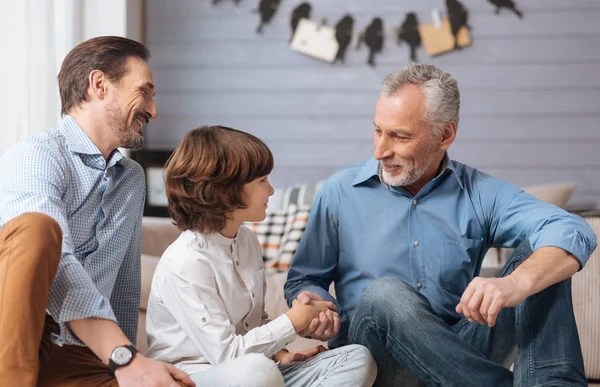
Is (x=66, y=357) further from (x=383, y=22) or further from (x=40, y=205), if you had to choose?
(x=383, y=22)

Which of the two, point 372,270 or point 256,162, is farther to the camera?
point 372,270

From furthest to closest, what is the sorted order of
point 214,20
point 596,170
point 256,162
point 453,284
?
point 214,20, point 596,170, point 453,284, point 256,162

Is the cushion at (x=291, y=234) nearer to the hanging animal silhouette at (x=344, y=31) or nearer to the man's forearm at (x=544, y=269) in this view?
the hanging animal silhouette at (x=344, y=31)

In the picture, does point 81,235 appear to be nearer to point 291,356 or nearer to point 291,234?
point 291,356

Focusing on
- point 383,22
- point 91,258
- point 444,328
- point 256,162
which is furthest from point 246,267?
point 383,22

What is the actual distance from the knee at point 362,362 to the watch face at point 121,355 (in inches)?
19.2

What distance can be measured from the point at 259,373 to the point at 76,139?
0.75 m

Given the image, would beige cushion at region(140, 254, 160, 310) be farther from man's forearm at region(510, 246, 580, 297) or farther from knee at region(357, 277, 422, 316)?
man's forearm at region(510, 246, 580, 297)

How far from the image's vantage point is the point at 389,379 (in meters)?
1.76

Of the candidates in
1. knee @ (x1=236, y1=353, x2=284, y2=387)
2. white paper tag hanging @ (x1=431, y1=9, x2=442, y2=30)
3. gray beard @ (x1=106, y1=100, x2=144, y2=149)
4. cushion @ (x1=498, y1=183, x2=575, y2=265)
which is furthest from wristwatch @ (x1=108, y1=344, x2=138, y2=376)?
white paper tag hanging @ (x1=431, y1=9, x2=442, y2=30)

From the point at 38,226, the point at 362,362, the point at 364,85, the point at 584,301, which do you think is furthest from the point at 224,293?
the point at 364,85

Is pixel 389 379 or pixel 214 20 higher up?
pixel 214 20

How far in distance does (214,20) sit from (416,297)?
3.07 m

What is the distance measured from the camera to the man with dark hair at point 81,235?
1322mm
